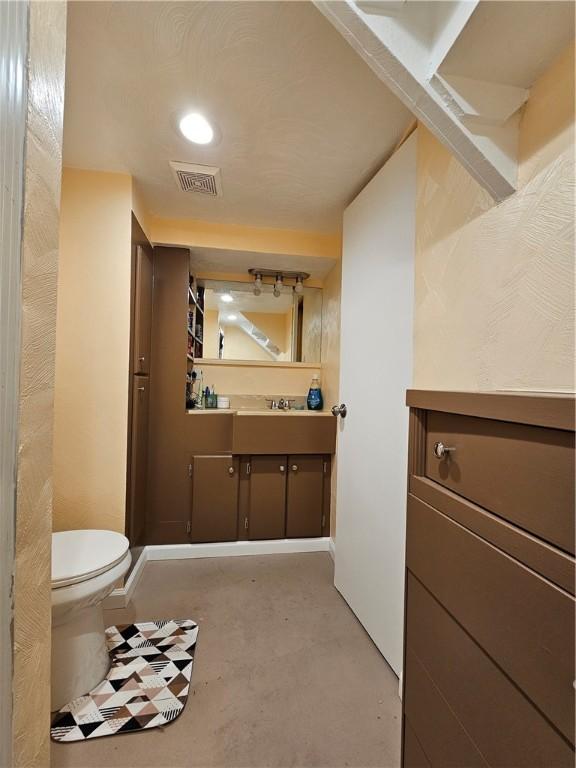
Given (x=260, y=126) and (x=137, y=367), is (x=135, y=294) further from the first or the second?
(x=260, y=126)

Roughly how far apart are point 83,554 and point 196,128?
1726mm

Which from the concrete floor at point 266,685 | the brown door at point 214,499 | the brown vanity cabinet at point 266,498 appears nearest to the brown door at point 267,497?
the brown vanity cabinet at point 266,498

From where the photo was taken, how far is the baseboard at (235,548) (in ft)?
6.97

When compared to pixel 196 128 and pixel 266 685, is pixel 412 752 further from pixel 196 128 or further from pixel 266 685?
pixel 196 128

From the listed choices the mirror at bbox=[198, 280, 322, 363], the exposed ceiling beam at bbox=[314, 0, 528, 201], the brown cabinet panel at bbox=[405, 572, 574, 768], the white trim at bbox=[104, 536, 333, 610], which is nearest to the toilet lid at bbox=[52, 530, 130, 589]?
the white trim at bbox=[104, 536, 333, 610]

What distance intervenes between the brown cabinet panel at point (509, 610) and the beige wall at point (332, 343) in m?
1.42

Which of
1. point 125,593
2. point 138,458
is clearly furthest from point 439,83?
point 125,593

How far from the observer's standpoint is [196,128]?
132 centimetres

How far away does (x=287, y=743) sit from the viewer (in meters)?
1.02

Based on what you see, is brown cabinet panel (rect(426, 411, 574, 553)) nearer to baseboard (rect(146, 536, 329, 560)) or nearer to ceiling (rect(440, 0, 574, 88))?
ceiling (rect(440, 0, 574, 88))

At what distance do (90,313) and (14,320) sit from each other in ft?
4.22

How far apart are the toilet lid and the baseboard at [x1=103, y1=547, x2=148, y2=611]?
0.46 m

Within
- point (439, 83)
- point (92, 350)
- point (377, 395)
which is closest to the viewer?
point (439, 83)

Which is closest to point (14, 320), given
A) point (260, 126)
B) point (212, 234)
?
point (260, 126)
